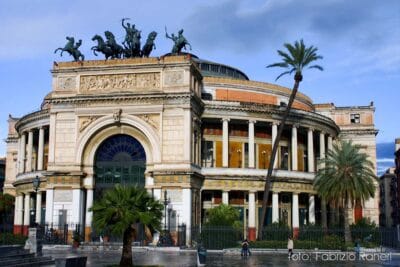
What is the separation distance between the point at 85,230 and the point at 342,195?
23339mm

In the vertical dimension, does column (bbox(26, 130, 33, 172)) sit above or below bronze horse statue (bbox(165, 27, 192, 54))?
below

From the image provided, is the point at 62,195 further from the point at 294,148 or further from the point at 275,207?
the point at 294,148

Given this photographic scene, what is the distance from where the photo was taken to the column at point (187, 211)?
49.3 meters

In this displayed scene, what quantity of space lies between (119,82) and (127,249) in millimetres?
27820

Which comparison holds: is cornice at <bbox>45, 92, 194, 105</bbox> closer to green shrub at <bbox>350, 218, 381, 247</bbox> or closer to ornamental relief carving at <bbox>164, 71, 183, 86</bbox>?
ornamental relief carving at <bbox>164, 71, 183, 86</bbox>

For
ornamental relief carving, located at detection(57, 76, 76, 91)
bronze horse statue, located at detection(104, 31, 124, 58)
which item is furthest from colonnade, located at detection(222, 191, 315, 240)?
ornamental relief carving, located at detection(57, 76, 76, 91)

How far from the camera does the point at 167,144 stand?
167 ft

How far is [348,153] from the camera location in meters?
50.9

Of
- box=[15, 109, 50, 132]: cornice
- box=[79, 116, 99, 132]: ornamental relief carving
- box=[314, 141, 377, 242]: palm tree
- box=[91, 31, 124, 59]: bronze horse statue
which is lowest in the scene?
box=[314, 141, 377, 242]: palm tree

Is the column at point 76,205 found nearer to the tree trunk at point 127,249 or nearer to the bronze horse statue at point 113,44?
the bronze horse statue at point 113,44

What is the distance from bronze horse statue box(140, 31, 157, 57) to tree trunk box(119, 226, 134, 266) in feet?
96.4

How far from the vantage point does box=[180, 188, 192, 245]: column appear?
4931cm

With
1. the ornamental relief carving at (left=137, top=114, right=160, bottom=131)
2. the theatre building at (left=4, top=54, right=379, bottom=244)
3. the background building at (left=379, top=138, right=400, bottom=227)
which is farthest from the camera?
the background building at (left=379, top=138, right=400, bottom=227)

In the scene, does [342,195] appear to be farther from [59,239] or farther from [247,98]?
[59,239]
